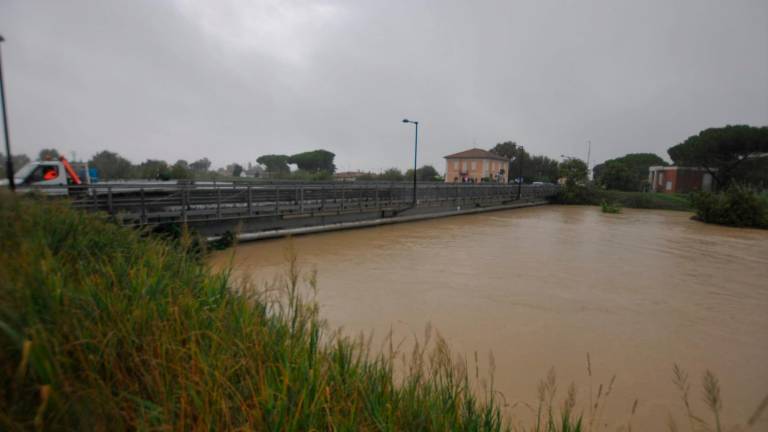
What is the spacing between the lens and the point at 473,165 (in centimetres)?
6103

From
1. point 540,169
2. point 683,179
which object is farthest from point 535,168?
point 683,179

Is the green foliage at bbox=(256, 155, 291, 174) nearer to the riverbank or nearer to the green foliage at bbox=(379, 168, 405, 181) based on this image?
the green foliage at bbox=(379, 168, 405, 181)

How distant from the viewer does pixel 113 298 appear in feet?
7.58

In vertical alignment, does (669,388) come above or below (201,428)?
below

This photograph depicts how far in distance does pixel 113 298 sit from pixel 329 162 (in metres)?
62.3

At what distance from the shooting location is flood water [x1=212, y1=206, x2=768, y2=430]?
4941 mm

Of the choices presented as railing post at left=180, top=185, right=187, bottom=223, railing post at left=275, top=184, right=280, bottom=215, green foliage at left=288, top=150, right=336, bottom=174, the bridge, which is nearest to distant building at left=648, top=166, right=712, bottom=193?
the bridge

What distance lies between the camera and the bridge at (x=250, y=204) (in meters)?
10.4

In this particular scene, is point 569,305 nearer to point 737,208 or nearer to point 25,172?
point 25,172

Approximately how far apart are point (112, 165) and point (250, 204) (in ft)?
46.8

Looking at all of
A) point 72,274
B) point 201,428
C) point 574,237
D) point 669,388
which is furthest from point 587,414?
point 574,237

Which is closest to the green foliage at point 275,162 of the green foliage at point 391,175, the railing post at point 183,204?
the green foliage at point 391,175

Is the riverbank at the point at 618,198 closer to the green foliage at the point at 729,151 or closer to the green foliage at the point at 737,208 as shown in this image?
the green foliage at the point at 729,151

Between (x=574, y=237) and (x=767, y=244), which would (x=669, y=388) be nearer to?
(x=574, y=237)
